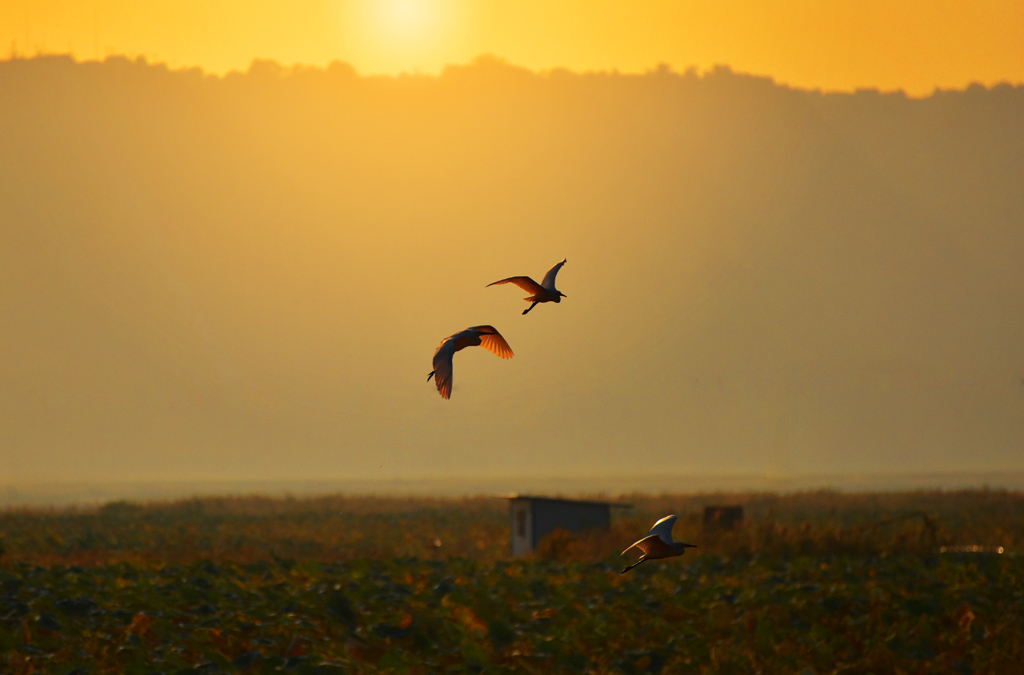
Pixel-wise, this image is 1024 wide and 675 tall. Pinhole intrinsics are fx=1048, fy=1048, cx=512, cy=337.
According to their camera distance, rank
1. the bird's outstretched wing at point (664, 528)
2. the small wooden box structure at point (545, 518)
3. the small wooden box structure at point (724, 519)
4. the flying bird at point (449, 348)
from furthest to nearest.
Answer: the small wooden box structure at point (545, 518) → the small wooden box structure at point (724, 519) → the flying bird at point (449, 348) → the bird's outstretched wing at point (664, 528)

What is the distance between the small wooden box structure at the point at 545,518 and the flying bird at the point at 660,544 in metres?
27.8

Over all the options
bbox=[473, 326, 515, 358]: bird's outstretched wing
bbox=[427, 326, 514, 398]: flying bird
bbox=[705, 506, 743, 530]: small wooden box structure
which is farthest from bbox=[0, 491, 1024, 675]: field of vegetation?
bbox=[427, 326, 514, 398]: flying bird

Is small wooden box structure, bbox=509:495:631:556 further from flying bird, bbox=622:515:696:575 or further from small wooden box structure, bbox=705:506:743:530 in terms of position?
flying bird, bbox=622:515:696:575

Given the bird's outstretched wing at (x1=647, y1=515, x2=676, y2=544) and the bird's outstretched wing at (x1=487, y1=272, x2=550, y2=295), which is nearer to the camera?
the bird's outstretched wing at (x1=647, y1=515, x2=676, y2=544)

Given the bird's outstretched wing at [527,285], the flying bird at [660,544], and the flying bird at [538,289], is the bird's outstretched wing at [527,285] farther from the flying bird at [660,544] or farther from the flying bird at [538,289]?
the flying bird at [660,544]

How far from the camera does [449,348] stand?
4.59 metres

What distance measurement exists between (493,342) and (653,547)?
1.53 m

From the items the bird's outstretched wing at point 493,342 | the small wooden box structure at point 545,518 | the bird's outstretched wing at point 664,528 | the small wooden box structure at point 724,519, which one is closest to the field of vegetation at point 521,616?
the small wooden box structure at point 724,519

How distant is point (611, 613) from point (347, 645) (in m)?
4.51

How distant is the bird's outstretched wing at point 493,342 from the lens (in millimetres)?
4707

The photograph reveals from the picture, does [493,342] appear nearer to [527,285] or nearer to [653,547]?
[527,285]

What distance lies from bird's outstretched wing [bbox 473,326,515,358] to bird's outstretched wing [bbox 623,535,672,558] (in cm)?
117

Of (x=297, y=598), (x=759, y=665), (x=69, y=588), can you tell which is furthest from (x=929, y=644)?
(x=69, y=588)

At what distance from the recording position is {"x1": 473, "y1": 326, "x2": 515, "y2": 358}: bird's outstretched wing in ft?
15.4
